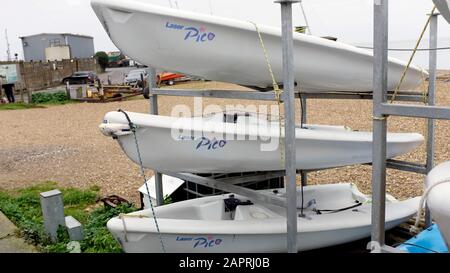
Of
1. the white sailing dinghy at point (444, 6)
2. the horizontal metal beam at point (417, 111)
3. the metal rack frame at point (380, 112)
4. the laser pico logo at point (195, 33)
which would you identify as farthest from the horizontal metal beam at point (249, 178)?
the white sailing dinghy at point (444, 6)

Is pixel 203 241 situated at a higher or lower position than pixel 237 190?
lower

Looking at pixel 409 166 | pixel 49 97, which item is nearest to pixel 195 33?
pixel 409 166

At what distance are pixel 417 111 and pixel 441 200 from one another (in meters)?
0.44

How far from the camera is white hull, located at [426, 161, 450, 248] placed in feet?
6.07

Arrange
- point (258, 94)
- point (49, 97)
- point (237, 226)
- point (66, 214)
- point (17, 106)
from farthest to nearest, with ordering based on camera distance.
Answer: point (49, 97)
point (17, 106)
point (66, 214)
point (237, 226)
point (258, 94)

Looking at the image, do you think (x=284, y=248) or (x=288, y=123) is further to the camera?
(x=284, y=248)

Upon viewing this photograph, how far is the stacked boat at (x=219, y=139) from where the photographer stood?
3.37 metres

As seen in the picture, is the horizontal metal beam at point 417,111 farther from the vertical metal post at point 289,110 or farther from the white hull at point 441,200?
the vertical metal post at point 289,110

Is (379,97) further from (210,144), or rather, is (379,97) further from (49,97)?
(49,97)

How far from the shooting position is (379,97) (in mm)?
2232
